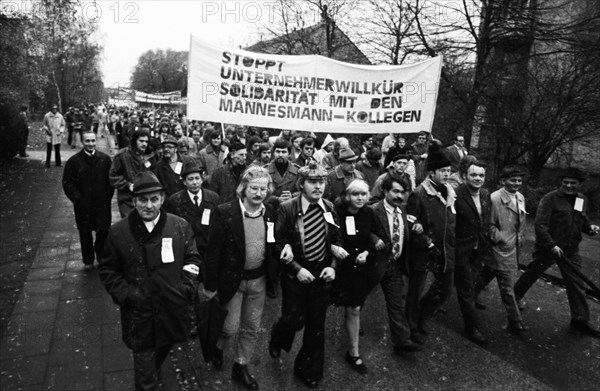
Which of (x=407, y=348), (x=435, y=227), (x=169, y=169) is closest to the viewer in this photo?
(x=407, y=348)

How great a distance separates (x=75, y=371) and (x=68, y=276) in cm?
244

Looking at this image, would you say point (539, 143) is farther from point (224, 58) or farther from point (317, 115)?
point (224, 58)

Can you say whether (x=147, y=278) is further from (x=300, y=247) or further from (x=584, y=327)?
(x=584, y=327)

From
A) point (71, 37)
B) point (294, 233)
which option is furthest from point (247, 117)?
point (71, 37)

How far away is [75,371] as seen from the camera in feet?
12.6

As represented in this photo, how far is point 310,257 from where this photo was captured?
378cm

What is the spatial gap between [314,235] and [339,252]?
254 mm

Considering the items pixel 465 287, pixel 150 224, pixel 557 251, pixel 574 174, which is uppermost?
pixel 574 174

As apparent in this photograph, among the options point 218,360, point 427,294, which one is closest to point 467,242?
point 427,294

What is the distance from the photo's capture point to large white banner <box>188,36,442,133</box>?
609 centimetres

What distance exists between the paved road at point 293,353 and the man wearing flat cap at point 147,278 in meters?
0.75

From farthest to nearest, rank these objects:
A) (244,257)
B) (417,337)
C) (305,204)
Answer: (417,337) < (305,204) < (244,257)

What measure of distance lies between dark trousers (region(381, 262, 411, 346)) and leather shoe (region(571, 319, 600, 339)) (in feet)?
7.60

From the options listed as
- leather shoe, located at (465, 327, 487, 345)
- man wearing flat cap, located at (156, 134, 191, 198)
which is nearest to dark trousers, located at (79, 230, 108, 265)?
man wearing flat cap, located at (156, 134, 191, 198)
